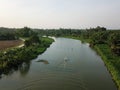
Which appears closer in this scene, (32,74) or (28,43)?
(32,74)

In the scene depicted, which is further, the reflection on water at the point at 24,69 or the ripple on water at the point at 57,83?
the reflection on water at the point at 24,69

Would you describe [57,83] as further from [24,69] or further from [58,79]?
[24,69]

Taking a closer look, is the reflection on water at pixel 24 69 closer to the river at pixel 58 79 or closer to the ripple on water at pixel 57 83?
the river at pixel 58 79

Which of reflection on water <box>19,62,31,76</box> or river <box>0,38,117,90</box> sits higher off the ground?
river <box>0,38,117,90</box>

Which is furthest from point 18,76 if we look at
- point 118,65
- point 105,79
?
point 118,65

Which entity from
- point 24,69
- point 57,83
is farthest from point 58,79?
point 24,69

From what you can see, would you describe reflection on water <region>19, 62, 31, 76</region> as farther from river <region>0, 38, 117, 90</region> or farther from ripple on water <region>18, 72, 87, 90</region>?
ripple on water <region>18, 72, 87, 90</region>

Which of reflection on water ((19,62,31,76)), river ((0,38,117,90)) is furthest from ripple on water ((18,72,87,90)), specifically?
reflection on water ((19,62,31,76))

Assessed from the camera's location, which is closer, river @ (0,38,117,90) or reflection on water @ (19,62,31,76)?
river @ (0,38,117,90)

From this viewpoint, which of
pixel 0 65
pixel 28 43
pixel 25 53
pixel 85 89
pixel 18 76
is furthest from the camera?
pixel 28 43

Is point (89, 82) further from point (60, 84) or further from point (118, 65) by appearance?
point (118, 65)

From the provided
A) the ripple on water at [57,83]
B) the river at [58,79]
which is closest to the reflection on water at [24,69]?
the river at [58,79]
